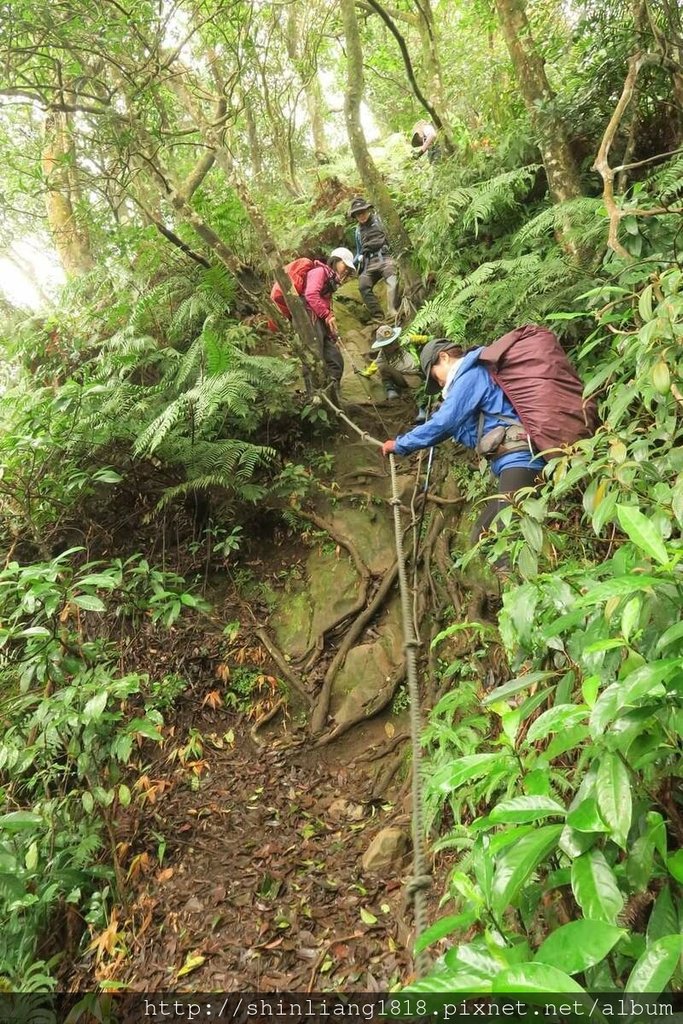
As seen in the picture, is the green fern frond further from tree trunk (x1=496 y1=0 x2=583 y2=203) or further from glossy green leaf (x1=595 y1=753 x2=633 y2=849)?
glossy green leaf (x1=595 y1=753 x2=633 y2=849)

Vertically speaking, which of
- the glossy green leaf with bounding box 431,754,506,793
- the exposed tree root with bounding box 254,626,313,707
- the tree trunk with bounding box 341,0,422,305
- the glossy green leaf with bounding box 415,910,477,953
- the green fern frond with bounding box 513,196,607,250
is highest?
the tree trunk with bounding box 341,0,422,305

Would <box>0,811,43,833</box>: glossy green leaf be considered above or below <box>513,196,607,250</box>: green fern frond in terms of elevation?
below

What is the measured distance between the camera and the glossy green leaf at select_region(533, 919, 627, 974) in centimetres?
94

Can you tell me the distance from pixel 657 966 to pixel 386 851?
8.37 feet

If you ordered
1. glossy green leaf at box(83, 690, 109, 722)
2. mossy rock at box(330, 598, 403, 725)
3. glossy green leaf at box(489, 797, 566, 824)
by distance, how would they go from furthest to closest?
mossy rock at box(330, 598, 403, 725), glossy green leaf at box(83, 690, 109, 722), glossy green leaf at box(489, 797, 566, 824)

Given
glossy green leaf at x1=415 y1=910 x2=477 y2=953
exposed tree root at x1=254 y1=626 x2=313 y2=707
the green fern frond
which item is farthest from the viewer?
exposed tree root at x1=254 y1=626 x2=313 y2=707

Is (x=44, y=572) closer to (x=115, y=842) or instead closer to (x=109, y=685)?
(x=109, y=685)

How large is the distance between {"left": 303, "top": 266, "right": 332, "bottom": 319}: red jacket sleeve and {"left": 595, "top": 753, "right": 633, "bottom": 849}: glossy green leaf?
5.73 meters

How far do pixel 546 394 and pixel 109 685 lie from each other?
→ 9.93 ft

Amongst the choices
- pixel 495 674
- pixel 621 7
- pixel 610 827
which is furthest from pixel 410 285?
pixel 610 827

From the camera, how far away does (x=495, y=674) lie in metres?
3.26

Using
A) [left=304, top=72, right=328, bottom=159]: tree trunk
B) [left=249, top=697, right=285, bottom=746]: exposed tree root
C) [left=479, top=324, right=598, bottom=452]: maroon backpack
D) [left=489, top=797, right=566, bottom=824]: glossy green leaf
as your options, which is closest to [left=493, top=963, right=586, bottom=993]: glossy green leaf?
[left=489, top=797, right=566, bottom=824]: glossy green leaf

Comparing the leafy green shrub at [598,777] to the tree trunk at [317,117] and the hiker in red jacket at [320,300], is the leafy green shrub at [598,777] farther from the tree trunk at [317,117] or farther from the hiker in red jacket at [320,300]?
the tree trunk at [317,117]

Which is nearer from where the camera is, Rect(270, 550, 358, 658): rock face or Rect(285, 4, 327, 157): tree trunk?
Rect(270, 550, 358, 658): rock face
